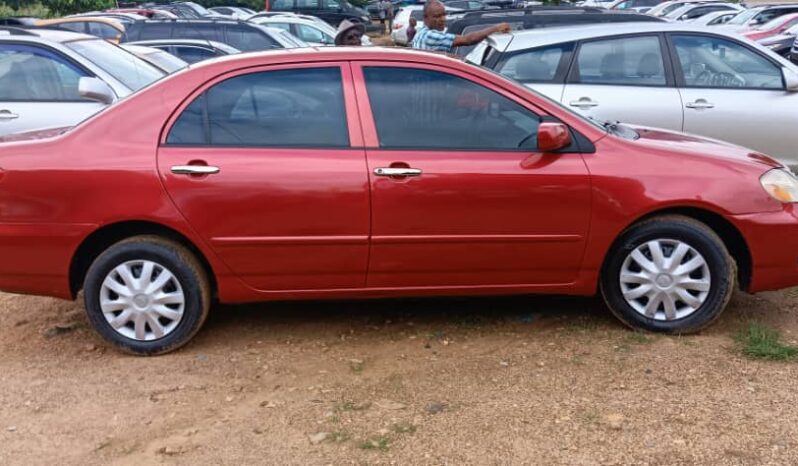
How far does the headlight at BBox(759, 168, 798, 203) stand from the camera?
4.35 m

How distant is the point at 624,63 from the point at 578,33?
464 millimetres

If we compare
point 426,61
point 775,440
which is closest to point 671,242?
point 775,440

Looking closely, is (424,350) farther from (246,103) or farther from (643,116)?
(643,116)

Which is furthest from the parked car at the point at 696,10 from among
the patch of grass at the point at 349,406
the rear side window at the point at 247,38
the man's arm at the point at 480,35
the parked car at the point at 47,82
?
the patch of grass at the point at 349,406

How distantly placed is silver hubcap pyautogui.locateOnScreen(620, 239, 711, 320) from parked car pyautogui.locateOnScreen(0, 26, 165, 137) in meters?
4.43

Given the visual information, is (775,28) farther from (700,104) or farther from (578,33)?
(578,33)

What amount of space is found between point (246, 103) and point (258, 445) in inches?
71.8

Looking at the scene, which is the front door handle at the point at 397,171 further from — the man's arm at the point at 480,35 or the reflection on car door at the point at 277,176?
the man's arm at the point at 480,35

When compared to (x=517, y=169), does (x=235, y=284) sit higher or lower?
lower

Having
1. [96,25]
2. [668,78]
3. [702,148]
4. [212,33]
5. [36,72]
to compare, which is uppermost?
[668,78]

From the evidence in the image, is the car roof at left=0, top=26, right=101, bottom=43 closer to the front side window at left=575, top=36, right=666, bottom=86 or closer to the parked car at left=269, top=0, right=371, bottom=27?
the front side window at left=575, top=36, right=666, bottom=86

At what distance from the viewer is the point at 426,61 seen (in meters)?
4.37

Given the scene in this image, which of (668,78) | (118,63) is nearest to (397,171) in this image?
(668,78)

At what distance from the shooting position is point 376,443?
343 centimetres
